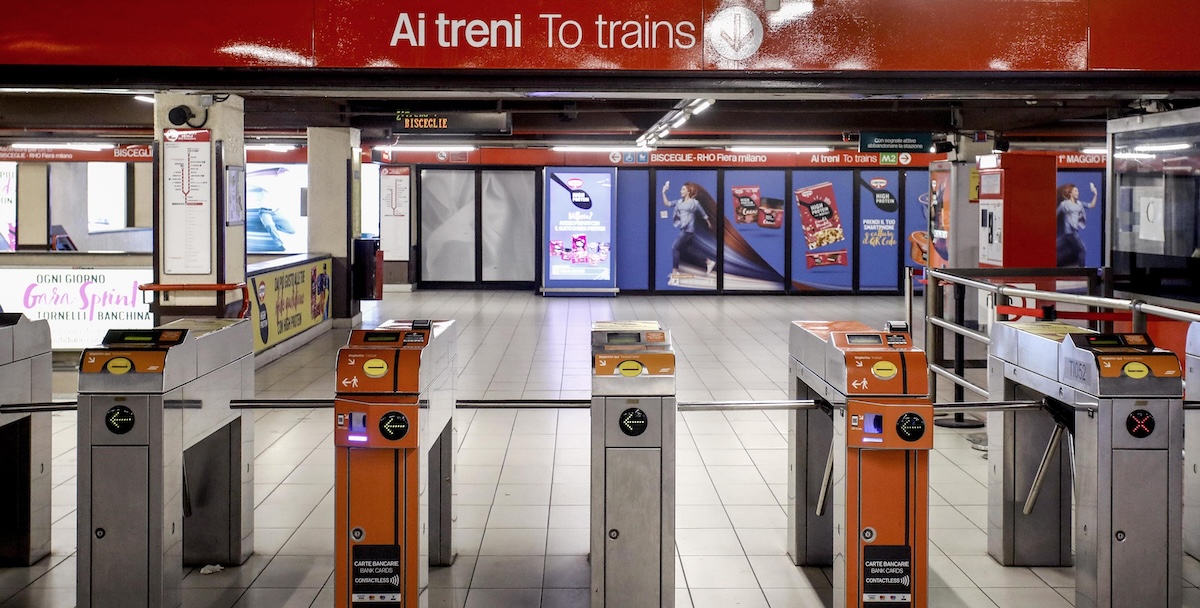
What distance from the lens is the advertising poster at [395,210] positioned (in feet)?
59.9

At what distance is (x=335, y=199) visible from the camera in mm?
12977

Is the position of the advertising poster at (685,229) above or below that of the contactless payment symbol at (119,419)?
above

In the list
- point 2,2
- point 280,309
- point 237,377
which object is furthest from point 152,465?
point 280,309

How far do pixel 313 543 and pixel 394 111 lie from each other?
5202mm

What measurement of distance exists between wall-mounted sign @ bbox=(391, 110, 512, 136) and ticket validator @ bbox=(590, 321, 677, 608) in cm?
583

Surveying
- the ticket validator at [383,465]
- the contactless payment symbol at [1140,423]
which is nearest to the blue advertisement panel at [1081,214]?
the contactless payment symbol at [1140,423]

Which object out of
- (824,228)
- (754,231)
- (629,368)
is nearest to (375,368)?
(629,368)

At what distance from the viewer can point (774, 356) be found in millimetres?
10875

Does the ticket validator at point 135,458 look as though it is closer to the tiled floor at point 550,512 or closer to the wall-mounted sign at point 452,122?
the tiled floor at point 550,512

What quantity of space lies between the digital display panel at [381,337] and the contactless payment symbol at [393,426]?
0.28 m

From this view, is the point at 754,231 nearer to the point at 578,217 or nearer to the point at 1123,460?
the point at 578,217

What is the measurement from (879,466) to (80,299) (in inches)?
338

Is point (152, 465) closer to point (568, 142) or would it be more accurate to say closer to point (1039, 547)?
point (1039, 547)

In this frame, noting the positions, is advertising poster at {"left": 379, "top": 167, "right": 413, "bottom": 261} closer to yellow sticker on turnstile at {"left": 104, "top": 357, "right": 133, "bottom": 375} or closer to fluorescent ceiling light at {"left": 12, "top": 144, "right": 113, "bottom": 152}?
fluorescent ceiling light at {"left": 12, "top": 144, "right": 113, "bottom": 152}
